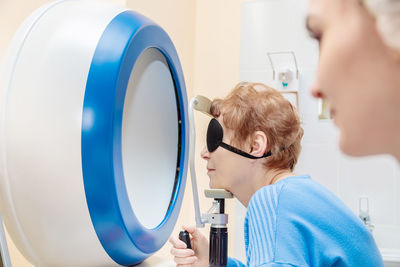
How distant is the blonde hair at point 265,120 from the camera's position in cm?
134

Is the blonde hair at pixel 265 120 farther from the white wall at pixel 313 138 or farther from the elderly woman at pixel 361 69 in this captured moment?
the white wall at pixel 313 138

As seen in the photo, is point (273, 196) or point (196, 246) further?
point (196, 246)

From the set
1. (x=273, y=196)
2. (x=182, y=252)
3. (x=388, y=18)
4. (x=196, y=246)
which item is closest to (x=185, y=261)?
(x=182, y=252)

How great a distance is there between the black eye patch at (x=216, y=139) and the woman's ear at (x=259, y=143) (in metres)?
0.02

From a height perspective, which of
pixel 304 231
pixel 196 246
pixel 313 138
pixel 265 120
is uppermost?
pixel 265 120

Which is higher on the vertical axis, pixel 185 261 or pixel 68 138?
pixel 68 138

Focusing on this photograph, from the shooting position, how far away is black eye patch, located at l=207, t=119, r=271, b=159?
4.28 ft

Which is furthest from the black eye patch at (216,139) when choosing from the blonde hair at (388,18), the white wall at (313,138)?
the white wall at (313,138)

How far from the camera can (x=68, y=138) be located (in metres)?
0.75

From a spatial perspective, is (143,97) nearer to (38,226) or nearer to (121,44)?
(121,44)

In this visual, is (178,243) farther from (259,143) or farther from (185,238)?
(259,143)

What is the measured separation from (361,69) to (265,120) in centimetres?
93

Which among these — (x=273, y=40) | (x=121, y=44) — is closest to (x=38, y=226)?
(x=121, y=44)

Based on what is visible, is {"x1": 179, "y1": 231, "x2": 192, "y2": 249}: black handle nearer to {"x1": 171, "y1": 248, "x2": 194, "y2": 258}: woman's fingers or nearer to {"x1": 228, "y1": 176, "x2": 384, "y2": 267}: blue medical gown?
{"x1": 171, "y1": 248, "x2": 194, "y2": 258}: woman's fingers
